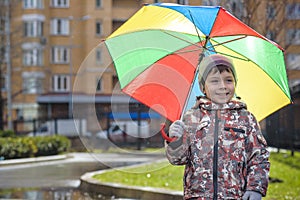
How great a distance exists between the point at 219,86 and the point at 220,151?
47 centimetres

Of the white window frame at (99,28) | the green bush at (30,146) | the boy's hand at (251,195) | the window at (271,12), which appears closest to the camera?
the boy's hand at (251,195)

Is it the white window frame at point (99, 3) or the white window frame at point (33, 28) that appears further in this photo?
the white window frame at point (33, 28)

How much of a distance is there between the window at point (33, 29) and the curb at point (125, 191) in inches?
1801

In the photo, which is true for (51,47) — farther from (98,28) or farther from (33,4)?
(98,28)

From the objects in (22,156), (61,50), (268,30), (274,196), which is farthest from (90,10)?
(274,196)

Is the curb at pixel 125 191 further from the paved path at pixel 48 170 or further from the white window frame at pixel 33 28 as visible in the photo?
the white window frame at pixel 33 28

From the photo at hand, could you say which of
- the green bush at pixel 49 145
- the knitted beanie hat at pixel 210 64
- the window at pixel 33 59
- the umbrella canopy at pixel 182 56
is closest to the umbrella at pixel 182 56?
the umbrella canopy at pixel 182 56

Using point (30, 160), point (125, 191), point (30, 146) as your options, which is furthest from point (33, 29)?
point (125, 191)

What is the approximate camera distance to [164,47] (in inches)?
212

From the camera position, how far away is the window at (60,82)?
58406mm

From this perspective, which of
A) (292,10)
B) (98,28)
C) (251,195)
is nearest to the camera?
(251,195)

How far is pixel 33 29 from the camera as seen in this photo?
57469 mm

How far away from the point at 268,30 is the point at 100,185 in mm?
5041

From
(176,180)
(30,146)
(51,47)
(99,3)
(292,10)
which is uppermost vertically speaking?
(99,3)
